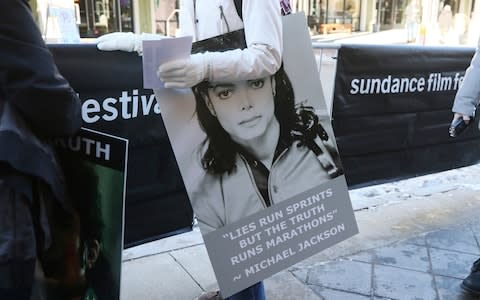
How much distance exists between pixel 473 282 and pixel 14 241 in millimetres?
2537

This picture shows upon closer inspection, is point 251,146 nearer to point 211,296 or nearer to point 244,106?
point 244,106

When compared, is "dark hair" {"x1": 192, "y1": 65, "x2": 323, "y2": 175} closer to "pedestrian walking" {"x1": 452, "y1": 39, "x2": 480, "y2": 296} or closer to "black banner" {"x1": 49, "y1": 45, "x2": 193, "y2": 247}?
"black banner" {"x1": 49, "y1": 45, "x2": 193, "y2": 247}

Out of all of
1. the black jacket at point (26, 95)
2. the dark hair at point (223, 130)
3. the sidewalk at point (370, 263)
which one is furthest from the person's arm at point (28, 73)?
the sidewalk at point (370, 263)

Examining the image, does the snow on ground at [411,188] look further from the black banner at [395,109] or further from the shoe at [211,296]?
the shoe at [211,296]

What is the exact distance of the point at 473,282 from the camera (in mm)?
2826

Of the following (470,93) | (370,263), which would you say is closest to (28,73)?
(470,93)

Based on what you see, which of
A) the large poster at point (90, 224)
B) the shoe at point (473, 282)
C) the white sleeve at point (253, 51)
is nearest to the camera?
the large poster at point (90, 224)

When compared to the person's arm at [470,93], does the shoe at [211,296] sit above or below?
below

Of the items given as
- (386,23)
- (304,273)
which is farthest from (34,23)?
(386,23)

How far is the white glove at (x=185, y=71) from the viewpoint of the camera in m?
1.68

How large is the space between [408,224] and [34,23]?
3.30 metres

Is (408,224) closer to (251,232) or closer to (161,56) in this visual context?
(251,232)

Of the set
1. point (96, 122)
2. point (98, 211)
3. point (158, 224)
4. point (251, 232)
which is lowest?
point (158, 224)

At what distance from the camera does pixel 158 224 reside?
2752 millimetres
